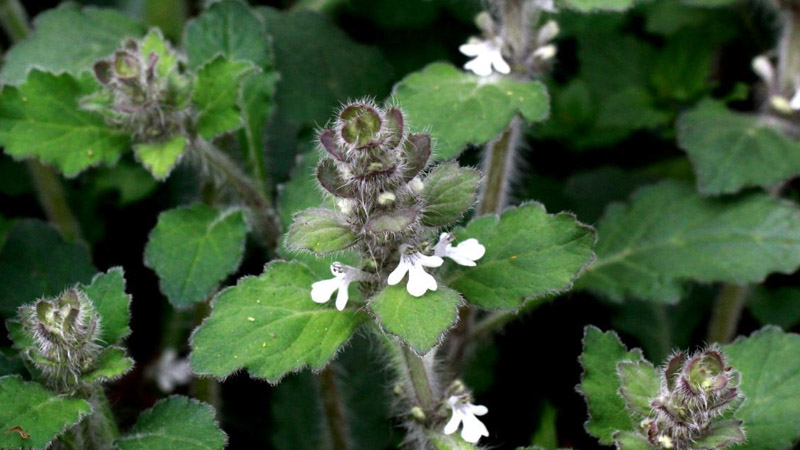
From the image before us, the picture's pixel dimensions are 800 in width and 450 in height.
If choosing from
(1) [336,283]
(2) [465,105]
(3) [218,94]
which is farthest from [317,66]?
(1) [336,283]

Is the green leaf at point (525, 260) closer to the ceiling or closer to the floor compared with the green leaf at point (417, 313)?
closer to the floor

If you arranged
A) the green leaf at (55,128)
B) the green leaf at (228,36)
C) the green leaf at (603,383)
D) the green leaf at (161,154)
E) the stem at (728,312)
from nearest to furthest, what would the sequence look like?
1. the green leaf at (603,383)
2. the green leaf at (161,154)
3. the green leaf at (55,128)
4. the green leaf at (228,36)
5. the stem at (728,312)

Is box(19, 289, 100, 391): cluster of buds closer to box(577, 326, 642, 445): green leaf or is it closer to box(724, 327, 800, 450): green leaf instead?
box(577, 326, 642, 445): green leaf

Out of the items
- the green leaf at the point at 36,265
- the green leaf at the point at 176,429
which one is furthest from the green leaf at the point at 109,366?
the green leaf at the point at 36,265

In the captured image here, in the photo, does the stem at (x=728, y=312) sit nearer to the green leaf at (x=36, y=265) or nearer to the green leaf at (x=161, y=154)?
the green leaf at (x=161, y=154)

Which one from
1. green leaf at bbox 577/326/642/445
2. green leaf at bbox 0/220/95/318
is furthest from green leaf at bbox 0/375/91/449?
green leaf at bbox 577/326/642/445

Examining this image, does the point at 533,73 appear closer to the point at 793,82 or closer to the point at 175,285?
the point at 793,82

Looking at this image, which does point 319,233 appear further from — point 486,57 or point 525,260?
point 486,57
